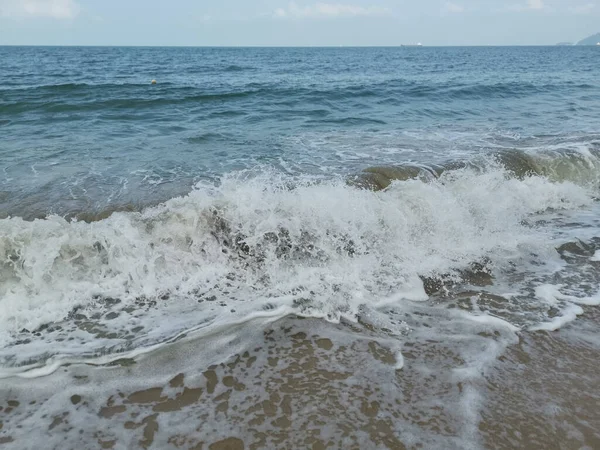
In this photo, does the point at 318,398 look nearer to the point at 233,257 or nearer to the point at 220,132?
the point at 233,257

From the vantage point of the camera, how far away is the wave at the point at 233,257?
144 inches

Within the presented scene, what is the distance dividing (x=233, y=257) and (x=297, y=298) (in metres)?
1.08

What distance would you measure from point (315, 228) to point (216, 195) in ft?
4.79

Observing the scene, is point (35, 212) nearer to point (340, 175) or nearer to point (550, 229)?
point (340, 175)

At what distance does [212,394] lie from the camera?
2.79 metres

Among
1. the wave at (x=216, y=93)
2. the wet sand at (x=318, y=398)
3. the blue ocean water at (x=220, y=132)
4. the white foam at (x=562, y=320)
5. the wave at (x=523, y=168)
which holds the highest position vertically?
the wave at (x=216, y=93)

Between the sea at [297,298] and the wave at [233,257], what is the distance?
0.08ft

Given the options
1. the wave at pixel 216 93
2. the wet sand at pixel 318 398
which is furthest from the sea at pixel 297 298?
the wave at pixel 216 93

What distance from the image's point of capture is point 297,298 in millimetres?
3975

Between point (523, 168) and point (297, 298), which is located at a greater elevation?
point (523, 168)

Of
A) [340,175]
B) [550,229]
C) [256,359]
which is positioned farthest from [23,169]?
[550,229]

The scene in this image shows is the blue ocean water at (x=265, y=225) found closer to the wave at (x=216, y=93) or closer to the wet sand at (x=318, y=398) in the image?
the wet sand at (x=318, y=398)

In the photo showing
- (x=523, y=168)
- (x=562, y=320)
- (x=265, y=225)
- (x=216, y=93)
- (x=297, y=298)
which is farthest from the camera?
(x=216, y=93)

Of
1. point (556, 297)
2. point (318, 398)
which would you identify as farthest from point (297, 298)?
point (556, 297)
